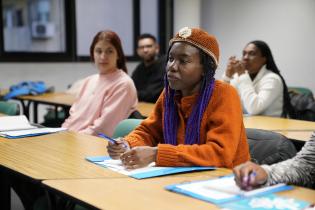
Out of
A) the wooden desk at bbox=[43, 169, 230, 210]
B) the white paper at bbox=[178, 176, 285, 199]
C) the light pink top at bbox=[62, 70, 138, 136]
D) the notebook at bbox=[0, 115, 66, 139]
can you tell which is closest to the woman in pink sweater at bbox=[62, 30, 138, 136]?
the light pink top at bbox=[62, 70, 138, 136]

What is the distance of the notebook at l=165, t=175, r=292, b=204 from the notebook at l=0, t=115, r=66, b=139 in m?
1.26

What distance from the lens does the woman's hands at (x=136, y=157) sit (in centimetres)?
163

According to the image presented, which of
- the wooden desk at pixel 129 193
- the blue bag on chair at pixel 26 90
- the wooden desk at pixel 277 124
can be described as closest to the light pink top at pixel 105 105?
the wooden desk at pixel 277 124

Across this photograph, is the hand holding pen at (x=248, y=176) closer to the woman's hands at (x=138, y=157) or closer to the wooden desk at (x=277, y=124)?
the woman's hands at (x=138, y=157)

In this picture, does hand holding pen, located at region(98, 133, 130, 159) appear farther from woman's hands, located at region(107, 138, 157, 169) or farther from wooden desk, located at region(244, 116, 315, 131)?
wooden desk, located at region(244, 116, 315, 131)

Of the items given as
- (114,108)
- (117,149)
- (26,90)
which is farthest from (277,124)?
(26,90)

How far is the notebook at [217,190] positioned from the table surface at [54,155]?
0.29 meters

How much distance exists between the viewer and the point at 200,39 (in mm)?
1789

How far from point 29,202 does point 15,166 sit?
0.58m

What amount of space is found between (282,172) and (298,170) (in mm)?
86

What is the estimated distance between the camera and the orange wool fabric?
5.45ft

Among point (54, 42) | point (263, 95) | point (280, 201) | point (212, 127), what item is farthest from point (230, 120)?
point (54, 42)

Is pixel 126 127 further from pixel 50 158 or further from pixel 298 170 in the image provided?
pixel 298 170

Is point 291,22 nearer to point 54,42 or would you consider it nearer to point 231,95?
point 54,42
